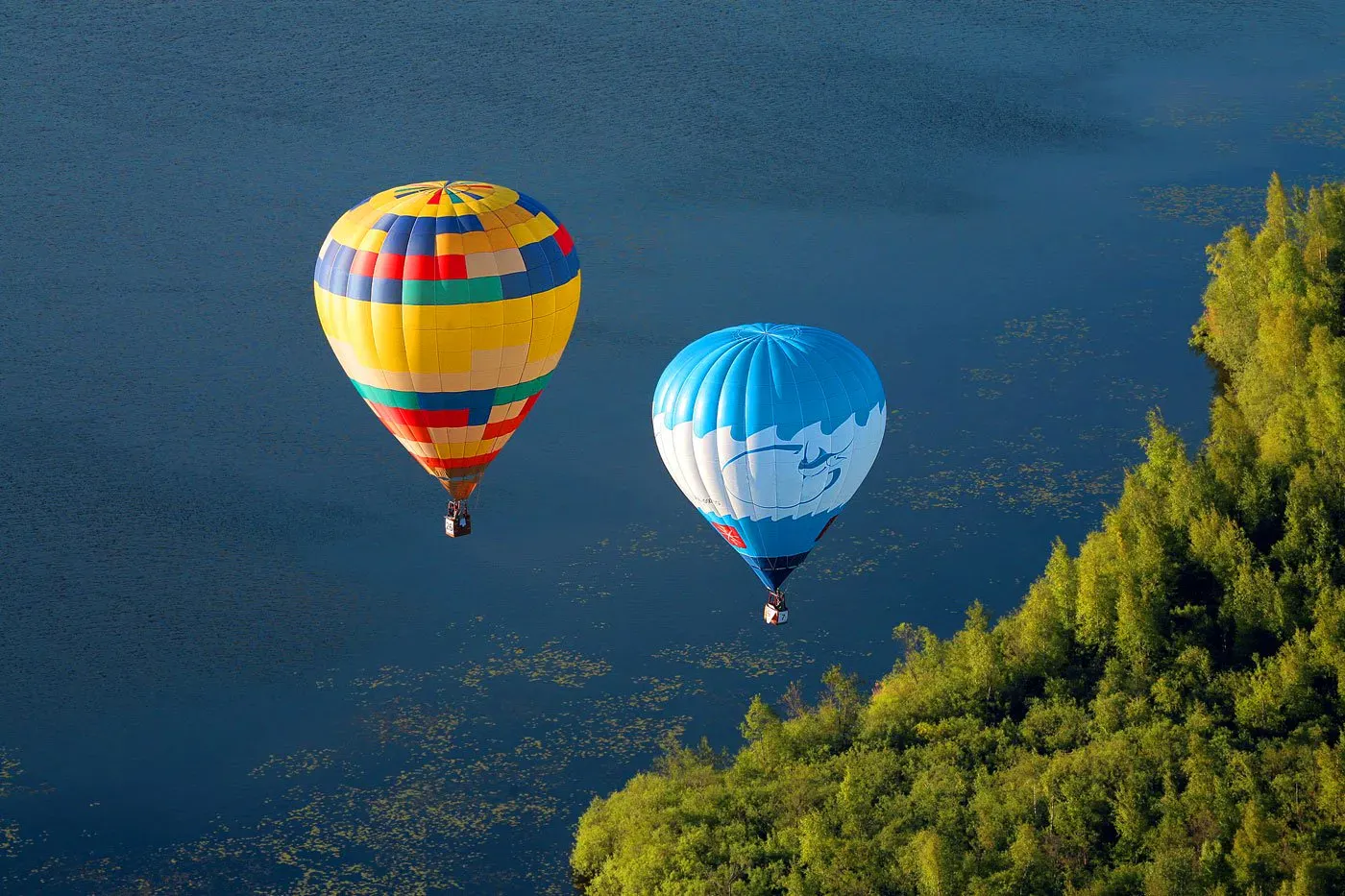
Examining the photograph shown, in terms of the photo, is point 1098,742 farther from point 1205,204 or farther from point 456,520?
point 1205,204

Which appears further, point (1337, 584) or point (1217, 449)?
point (1217, 449)

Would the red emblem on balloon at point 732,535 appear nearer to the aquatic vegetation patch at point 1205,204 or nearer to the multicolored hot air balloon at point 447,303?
the multicolored hot air balloon at point 447,303

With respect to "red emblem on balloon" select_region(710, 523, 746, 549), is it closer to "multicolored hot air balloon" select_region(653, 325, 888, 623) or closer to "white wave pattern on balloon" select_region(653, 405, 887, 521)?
"multicolored hot air balloon" select_region(653, 325, 888, 623)

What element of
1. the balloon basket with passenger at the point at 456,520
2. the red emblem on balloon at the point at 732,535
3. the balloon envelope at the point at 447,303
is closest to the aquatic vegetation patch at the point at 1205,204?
the red emblem on balloon at the point at 732,535

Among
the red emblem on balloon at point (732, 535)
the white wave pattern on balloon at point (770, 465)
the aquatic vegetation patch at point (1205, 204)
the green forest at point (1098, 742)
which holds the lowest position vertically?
the green forest at point (1098, 742)

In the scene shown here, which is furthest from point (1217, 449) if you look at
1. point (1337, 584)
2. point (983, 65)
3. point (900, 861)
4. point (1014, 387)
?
point (983, 65)

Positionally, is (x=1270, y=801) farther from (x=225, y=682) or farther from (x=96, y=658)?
(x=96, y=658)
